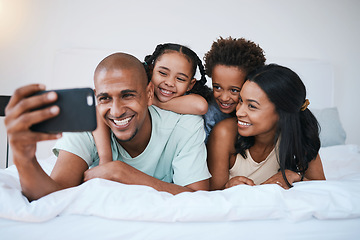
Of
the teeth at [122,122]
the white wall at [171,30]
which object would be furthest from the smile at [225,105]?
the white wall at [171,30]

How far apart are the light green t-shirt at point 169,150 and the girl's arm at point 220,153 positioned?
100 millimetres

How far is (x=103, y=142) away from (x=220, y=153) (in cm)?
52

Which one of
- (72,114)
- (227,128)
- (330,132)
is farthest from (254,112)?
(330,132)

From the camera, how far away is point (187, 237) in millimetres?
849

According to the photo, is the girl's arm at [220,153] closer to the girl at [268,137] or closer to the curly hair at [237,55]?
the girl at [268,137]

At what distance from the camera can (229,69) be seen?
58.5 inches

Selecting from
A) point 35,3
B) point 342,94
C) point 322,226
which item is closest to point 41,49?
point 35,3

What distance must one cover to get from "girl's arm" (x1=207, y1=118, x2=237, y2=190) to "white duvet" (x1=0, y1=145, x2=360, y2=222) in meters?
0.35

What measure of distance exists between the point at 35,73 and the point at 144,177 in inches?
80.5

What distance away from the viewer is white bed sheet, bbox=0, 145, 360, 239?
32.1 inches

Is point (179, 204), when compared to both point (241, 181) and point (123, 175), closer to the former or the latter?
point (123, 175)

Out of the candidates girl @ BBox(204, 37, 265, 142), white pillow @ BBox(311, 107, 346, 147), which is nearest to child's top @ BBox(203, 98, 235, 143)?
girl @ BBox(204, 37, 265, 142)

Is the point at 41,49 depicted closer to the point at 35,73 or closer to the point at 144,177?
the point at 35,73

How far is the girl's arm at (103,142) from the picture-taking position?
1.14m
